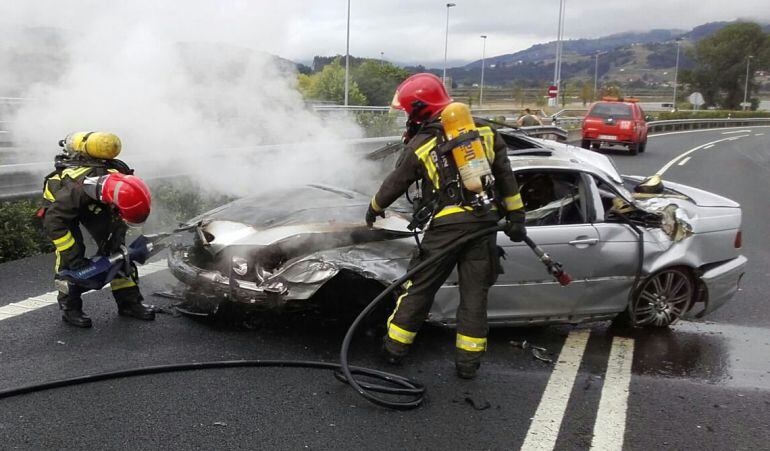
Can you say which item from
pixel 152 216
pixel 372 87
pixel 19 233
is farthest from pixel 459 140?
pixel 372 87

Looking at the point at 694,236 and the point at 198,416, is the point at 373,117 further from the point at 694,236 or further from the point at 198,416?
the point at 198,416

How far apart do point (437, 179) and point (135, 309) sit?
94.7 inches

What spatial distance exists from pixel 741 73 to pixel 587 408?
101 meters

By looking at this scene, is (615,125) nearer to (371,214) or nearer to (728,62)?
(371,214)

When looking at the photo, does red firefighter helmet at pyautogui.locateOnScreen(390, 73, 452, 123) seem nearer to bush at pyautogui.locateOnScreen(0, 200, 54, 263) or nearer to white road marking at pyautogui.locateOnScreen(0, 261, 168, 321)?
white road marking at pyautogui.locateOnScreen(0, 261, 168, 321)

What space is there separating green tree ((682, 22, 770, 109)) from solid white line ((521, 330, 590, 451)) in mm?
97471

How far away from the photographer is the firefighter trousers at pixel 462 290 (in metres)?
3.96

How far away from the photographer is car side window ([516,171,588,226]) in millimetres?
4848

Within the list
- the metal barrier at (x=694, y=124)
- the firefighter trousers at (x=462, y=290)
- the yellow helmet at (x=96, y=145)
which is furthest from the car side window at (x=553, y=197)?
the metal barrier at (x=694, y=124)

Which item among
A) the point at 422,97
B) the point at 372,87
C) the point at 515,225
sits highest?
the point at 372,87

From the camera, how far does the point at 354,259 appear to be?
4.23 metres

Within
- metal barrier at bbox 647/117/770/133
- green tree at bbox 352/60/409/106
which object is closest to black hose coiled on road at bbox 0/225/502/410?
green tree at bbox 352/60/409/106

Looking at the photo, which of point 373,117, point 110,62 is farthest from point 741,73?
point 110,62

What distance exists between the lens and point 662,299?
4.93 metres
